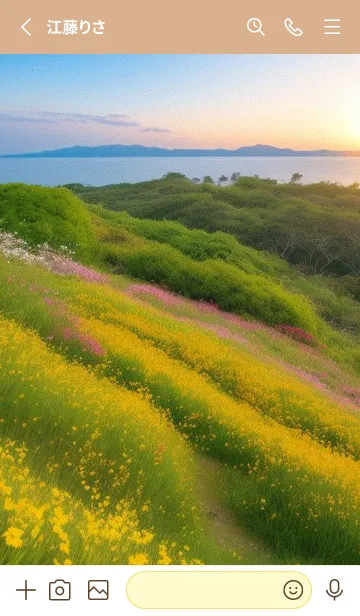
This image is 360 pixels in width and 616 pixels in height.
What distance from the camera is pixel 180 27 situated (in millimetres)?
4898

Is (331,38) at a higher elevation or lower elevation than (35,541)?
higher

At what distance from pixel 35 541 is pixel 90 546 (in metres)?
0.43

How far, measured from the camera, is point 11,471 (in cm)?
413

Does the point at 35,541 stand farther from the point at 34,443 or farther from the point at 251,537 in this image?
the point at 251,537
